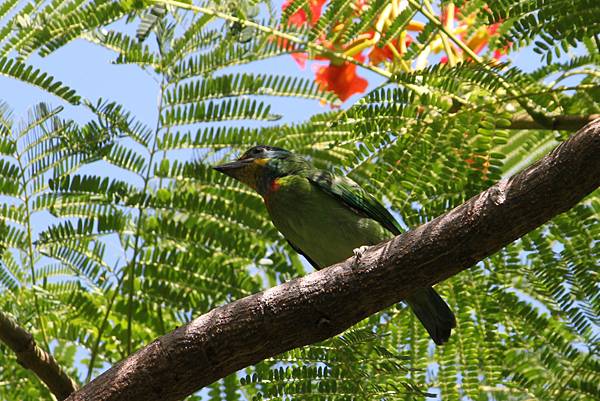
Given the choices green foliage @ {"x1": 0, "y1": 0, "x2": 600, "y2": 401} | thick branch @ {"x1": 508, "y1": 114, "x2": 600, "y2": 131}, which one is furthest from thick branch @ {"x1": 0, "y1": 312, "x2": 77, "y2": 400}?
thick branch @ {"x1": 508, "y1": 114, "x2": 600, "y2": 131}

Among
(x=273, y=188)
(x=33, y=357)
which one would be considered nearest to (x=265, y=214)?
(x=273, y=188)

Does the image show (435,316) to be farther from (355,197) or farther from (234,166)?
(234,166)

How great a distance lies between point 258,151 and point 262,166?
0.08m

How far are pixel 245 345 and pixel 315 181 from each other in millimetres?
1516

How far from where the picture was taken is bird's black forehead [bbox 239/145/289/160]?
4816 millimetres

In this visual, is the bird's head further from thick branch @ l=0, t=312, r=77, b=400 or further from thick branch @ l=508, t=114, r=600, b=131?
thick branch @ l=0, t=312, r=77, b=400

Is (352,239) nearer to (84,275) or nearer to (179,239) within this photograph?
(179,239)

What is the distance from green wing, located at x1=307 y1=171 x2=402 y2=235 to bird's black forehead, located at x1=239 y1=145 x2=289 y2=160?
268 mm

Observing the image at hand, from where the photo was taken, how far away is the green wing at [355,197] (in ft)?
14.7

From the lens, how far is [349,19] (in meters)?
4.71

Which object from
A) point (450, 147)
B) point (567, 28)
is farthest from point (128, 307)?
point (567, 28)

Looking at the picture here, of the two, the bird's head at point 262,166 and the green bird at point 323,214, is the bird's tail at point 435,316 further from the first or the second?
the bird's head at point 262,166

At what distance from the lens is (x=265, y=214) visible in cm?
500

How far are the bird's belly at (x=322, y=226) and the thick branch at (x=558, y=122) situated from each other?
0.86m
